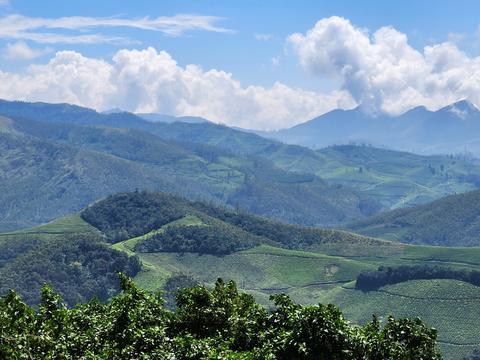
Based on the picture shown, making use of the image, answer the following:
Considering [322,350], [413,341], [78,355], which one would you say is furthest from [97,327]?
[413,341]

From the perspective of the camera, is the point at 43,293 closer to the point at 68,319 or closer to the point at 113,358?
the point at 68,319

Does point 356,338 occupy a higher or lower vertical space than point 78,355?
higher

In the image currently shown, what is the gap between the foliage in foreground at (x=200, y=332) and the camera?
4659 cm

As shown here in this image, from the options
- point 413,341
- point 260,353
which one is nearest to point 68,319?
point 260,353

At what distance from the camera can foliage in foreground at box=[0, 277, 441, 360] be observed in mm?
46594

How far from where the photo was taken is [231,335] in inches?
2231

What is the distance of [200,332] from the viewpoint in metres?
58.6

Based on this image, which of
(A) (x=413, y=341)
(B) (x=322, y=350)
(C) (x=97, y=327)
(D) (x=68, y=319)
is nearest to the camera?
(B) (x=322, y=350)

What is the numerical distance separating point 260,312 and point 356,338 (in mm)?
13148

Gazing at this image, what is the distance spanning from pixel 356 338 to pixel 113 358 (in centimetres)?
1653

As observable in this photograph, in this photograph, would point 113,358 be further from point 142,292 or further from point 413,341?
point 413,341

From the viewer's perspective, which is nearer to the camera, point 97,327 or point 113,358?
point 113,358

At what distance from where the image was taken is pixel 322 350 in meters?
46.8

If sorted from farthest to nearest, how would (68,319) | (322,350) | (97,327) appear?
(68,319) → (97,327) → (322,350)
